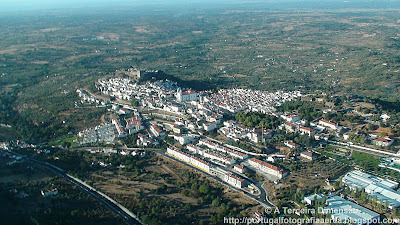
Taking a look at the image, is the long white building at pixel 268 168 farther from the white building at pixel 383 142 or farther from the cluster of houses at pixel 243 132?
the white building at pixel 383 142

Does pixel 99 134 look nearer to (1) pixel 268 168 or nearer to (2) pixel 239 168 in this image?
(2) pixel 239 168

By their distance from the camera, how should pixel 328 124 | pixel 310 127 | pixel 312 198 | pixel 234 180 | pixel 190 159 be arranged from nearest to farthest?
pixel 312 198
pixel 234 180
pixel 190 159
pixel 328 124
pixel 310 127

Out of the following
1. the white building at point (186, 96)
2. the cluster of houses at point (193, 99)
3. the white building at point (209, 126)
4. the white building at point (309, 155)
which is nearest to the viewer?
the white building at point (309, 155)

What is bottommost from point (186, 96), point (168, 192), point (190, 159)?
point (168, 192)

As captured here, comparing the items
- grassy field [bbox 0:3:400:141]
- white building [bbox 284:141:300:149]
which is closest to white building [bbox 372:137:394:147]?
white building [bbox 284:141:300:149]

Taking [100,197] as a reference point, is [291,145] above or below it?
above

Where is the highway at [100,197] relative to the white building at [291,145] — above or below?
below

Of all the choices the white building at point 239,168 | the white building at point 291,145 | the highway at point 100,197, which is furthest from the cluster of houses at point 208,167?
the highway at point 100,197

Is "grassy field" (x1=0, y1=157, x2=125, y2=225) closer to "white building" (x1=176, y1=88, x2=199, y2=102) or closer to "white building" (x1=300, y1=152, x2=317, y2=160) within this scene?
"white building" (x1=300, y1=152, x2=317, y2=160)

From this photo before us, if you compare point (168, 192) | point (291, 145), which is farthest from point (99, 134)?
point (291, 145)
